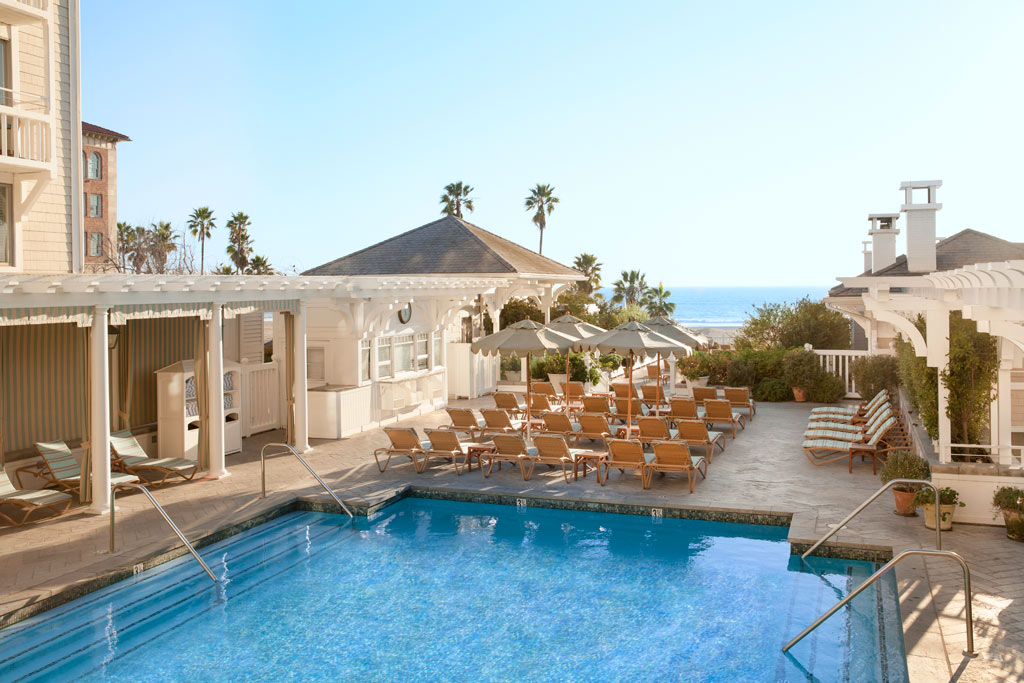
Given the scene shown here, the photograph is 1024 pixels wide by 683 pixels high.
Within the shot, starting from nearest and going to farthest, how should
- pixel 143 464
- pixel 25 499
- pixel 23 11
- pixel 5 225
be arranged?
pixel 25 499 < pixel 143 464 < pixel 23 11 < pixel 5 225

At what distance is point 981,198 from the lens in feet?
162

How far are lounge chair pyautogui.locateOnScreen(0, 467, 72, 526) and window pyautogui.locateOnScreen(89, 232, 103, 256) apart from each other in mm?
53069

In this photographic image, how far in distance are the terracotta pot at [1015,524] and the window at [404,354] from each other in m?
12.4

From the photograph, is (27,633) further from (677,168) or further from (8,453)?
(677,168)

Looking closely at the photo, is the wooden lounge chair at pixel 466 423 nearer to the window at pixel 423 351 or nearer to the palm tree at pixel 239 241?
the window at pixel 423 351

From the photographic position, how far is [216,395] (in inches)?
474

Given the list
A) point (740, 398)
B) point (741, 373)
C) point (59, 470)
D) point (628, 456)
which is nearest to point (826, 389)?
point (741, 373)

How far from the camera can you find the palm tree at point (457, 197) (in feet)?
197

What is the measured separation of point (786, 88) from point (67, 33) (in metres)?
27.8

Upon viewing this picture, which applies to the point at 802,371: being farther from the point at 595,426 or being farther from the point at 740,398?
the point at 595,426

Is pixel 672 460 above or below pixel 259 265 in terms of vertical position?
below

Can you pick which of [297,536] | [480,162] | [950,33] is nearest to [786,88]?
[950,33]

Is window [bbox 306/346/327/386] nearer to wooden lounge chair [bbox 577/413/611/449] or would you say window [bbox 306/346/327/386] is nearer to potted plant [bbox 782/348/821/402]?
wooden lounge chair [bbox 577/413/611/449]

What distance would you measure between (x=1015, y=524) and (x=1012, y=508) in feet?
0.58
